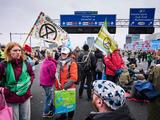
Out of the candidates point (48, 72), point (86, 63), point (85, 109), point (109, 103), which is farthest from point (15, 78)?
point (86, 63)

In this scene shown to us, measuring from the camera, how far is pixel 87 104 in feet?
22.9

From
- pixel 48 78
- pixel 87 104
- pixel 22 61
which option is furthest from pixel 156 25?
pixel 22 61

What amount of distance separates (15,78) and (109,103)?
5.97ft

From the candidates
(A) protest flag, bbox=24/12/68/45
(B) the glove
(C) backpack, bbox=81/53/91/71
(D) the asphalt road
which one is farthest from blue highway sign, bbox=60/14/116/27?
(B) the glove

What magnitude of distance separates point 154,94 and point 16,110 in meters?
2.28

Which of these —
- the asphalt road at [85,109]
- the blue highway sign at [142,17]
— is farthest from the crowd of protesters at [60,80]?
the blue highway sign at [142,17]

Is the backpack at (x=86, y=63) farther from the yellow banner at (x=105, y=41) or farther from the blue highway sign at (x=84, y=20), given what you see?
the blue highway sign at (x=84, y=20)

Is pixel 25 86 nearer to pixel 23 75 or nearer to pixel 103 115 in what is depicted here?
pixel 23 75

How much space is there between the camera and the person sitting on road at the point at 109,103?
191cm

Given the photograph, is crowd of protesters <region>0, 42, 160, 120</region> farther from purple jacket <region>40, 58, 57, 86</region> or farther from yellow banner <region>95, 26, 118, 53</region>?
yellow banner <region>95, 26, 118, 53</region>

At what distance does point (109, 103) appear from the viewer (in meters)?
2.04

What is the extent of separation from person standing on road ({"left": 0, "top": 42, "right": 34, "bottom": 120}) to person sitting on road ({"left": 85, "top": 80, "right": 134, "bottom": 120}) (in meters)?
1.63

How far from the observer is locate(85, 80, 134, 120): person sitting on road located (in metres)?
1.91

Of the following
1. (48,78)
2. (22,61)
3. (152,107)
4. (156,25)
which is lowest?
(152,107)
